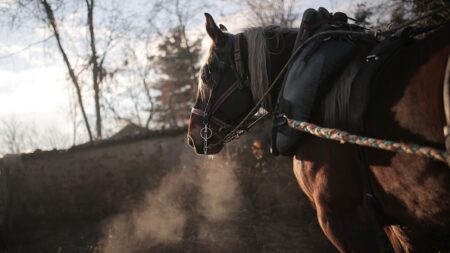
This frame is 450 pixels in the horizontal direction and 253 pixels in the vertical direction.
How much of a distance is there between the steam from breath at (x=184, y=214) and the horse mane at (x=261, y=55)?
4291mm

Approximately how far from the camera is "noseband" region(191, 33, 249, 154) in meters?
2.79

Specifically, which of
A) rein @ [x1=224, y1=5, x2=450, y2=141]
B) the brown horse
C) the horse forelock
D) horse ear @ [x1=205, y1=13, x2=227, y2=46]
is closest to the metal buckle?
rein @ [x1=224, y1=5, x2=450, y2=141]

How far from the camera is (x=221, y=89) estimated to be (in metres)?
2.88

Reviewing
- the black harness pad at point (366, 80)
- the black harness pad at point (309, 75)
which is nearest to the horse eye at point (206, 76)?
the black harness pad at point (309, 75)

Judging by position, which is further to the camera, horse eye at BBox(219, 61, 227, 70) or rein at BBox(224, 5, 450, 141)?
horse eye at BBox(219, 61, 227, 70)

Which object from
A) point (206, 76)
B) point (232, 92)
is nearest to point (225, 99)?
point (232, 92)

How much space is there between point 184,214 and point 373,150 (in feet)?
22.5

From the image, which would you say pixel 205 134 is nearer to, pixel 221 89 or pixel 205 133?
pixel 205 133

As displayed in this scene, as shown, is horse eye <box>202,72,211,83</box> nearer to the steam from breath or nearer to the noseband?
the noseband

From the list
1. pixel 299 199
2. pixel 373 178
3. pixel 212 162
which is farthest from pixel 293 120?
pixel 212 162

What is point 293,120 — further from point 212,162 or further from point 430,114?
point 212,162

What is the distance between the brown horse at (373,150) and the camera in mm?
1743

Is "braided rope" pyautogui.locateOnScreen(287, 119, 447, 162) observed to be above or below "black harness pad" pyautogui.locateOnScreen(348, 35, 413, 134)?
below

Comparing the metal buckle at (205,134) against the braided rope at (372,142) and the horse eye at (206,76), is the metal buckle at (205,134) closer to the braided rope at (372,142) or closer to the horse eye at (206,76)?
the horse eye at (206,76)
